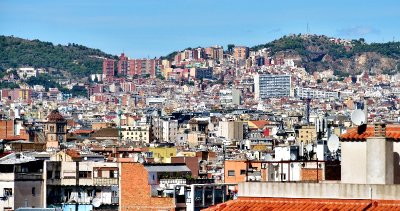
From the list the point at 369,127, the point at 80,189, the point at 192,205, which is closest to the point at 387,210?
the point at 369,127

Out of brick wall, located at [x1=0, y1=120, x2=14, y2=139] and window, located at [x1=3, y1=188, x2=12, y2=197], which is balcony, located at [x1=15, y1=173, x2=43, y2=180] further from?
brick wall, located at [x1=0, y1=120, x2=14, y2=139]

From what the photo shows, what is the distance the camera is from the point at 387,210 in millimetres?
17641

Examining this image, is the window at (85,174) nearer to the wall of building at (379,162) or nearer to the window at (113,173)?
the window at (113,173)

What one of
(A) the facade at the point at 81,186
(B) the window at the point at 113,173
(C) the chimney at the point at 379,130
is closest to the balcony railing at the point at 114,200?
(A) the facade at the point at 81,186

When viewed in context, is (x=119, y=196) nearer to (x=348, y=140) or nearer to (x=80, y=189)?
(x=80, y=189)

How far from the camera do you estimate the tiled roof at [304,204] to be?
17.9 metres

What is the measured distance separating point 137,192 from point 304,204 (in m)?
23.1

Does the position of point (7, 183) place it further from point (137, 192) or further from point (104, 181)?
point (104, 181)

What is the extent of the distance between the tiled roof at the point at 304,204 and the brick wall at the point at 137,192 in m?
19.6

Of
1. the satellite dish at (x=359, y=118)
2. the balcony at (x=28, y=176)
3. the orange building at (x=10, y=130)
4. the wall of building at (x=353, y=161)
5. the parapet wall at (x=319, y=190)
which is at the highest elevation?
the satellite dish at (x=359, y=118)

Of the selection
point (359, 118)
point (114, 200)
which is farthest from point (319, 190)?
point (114, 200)

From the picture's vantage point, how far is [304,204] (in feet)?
60.7

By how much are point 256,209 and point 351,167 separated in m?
1.14

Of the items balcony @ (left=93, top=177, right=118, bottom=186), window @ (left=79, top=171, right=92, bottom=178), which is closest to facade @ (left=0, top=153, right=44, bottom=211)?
balcony @ (left=93, top=177, right=118, bottom=186)
